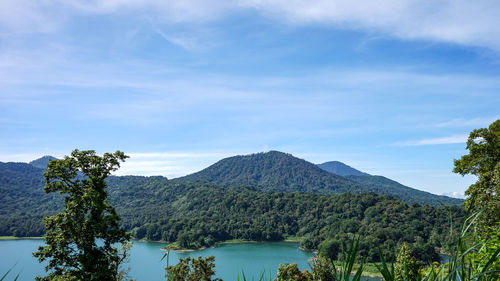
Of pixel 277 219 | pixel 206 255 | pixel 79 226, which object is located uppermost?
pixel 79 226

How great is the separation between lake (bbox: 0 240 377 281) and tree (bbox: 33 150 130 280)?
3432 cm

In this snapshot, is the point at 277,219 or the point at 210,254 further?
the point at 277,219

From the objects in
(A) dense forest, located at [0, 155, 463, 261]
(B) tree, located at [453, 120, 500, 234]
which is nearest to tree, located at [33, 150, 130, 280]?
(B) tree, located at [453, 120, 500, 234]

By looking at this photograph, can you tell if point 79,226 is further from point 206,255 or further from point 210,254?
point 210,254

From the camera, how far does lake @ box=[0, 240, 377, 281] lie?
47.4 meters

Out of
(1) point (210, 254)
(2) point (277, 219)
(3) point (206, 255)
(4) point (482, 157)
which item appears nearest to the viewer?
(4) point (482, 157)

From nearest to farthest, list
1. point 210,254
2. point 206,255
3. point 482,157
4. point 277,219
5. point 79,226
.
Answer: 1. point 79,226
2. point 482,157
3. point 206,255
4. point 210,254
5. point 277,219

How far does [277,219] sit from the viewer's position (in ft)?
299

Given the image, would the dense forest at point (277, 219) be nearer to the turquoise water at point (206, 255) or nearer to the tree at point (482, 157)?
the turquoise water at point (206, 255)

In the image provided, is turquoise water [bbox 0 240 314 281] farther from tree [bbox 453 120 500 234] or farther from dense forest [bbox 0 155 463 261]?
tree [bbox 453 120 500 234]

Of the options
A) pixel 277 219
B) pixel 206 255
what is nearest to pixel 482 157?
pixel 206 255

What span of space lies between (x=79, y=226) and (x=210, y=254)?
57.4 metres

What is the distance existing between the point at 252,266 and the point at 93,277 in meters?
45.4

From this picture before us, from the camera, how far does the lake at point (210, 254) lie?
155ft
